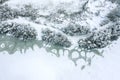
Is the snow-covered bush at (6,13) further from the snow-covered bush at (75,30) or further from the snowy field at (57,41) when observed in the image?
the snow-covered bush at (75,30)

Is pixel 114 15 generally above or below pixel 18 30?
above

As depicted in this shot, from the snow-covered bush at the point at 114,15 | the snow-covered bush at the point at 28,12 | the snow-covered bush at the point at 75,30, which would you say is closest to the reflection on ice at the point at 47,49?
the snow-covered bush at the point at 75,30

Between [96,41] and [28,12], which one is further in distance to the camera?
[28,12]

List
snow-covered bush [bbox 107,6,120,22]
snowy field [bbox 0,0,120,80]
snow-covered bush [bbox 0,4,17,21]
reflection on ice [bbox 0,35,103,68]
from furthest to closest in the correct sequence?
snow-covered bush [bbox 107,6,120,22]
snow-covered bush [bbox 0,4,17,21]
reflection on ice [bbox 0,35,103,68]
snowy field [bbox 0,0,120,80]

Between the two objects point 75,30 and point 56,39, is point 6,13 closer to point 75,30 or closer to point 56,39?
point 56,39

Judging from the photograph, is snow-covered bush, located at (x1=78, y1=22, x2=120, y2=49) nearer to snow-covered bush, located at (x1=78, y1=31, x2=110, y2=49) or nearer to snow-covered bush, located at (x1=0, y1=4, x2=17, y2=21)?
snow-covered bush, located at (x1=78, y1=31, x2=110, y2=49)

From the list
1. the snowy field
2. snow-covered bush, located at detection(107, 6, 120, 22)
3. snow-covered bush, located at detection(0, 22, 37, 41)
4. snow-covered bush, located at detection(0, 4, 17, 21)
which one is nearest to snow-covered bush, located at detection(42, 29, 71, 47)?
the snowy field

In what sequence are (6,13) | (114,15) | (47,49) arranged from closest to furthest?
(47,49)
(6,13)
(114,15)

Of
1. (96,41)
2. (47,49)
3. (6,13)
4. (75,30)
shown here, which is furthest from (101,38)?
(6,13)
